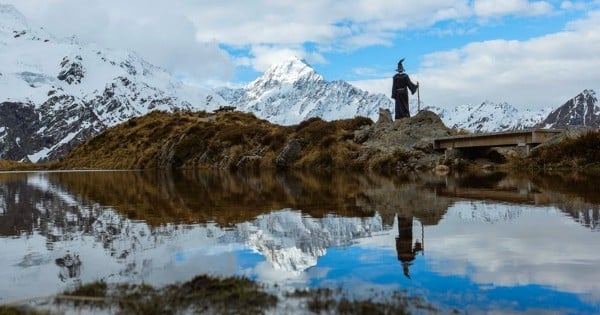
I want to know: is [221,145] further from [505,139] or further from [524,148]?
[524,148]

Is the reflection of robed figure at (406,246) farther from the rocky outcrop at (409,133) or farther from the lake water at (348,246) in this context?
the rocky outcrop at (409,133)

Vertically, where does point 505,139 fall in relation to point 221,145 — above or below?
below

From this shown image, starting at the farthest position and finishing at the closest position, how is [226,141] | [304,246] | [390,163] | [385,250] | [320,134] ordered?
[226,141] → [320,134] → [390,163] → [304,246] → [385,250]

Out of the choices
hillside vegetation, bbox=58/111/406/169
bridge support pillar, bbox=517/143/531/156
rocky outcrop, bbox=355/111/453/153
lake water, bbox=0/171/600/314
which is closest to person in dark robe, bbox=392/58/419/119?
rocky outcrop, bbox=355/111/453/153

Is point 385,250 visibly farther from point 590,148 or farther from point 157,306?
point 590,148

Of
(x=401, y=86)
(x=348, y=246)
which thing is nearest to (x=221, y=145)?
(x=401, y=86)

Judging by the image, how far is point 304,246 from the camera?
11.4 meters

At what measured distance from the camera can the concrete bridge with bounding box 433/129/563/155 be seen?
3806 centimetres

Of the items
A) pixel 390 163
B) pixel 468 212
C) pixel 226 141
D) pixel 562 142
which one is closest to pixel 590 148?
pixel 562 142

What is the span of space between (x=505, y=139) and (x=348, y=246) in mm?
31121

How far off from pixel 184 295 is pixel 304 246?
14.0ft

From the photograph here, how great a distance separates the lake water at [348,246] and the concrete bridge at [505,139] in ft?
61.4

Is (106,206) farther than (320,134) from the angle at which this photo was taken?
No

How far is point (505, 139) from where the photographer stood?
1542 inches
